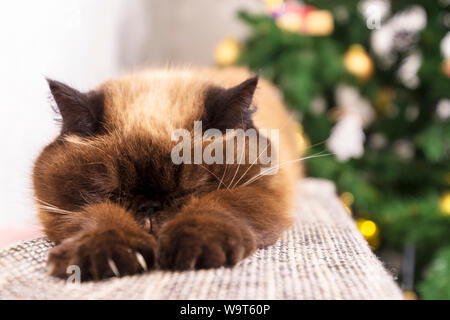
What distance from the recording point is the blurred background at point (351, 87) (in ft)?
5.53

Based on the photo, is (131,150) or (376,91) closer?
(131,150)

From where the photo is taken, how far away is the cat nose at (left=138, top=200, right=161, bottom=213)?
82 cm

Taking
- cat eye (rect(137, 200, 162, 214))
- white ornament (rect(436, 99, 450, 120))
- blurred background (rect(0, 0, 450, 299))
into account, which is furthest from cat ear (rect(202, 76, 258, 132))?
white ornament (rect(436, 99, 450, 120))

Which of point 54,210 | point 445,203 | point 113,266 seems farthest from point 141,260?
point 445,203

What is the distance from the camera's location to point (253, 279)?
668 millimetres

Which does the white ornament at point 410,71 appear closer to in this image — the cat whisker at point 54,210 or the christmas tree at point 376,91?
the christmas tree at point 376,91

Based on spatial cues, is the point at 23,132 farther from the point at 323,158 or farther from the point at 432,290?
the point at 432,290

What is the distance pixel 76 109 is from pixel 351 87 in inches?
62.9

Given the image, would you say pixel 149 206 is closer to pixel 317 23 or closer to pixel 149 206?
pixel 149 206

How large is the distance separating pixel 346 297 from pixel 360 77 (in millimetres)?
1668

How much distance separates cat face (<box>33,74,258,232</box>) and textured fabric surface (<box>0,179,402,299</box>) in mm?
150

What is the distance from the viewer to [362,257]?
79cm

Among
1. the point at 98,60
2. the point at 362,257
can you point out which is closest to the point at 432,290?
the point at 362,257

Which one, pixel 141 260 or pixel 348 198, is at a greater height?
pixel 141 260
